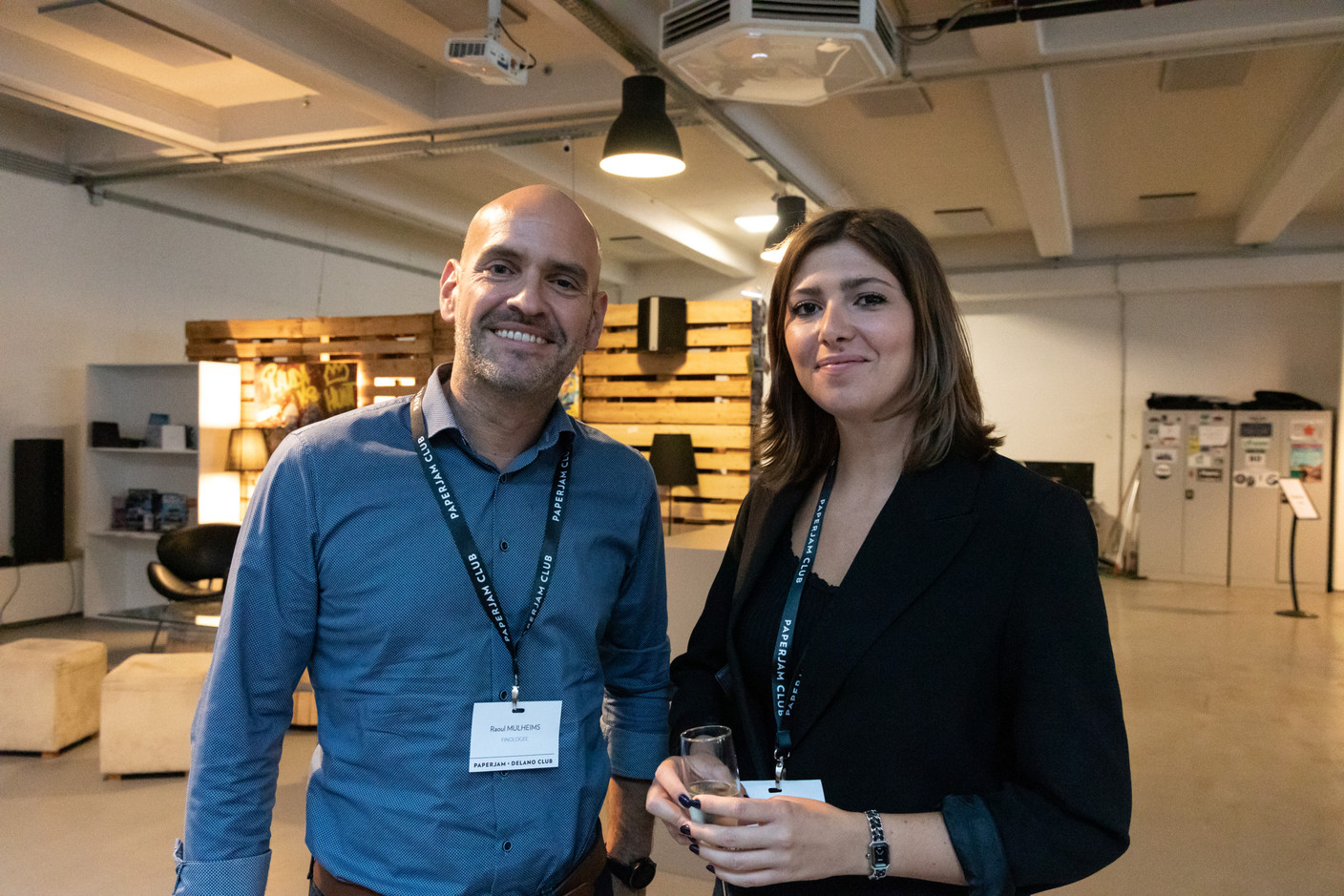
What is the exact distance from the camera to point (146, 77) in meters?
6.59

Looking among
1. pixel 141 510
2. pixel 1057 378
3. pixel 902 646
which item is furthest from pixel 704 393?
pixel 1057 378

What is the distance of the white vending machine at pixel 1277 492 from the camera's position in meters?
10.1

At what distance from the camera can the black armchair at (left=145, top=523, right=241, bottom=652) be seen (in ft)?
20.2

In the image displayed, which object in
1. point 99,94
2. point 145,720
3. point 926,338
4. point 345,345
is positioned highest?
point 99,94

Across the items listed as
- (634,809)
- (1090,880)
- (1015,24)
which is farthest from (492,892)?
(1015,24)

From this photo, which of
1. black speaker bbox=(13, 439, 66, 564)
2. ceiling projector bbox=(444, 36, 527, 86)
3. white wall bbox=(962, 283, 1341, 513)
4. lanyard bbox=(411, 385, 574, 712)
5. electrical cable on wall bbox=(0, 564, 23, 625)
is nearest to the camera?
lanyard bbox=(411, 385, 574, 712)

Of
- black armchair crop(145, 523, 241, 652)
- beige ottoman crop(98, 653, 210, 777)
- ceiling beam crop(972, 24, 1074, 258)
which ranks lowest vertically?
beige ottoman crop(98, 653, 210, 777)

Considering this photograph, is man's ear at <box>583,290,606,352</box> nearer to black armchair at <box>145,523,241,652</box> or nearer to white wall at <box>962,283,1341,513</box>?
black armchair at <box>145,523,241,652</box>

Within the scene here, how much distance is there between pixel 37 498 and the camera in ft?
24.2

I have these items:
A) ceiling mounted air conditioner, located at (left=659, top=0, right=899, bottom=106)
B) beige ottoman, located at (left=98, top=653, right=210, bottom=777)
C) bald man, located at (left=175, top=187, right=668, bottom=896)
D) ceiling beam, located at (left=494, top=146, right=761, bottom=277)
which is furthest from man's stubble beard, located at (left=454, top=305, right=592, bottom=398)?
ceiling beam, located at (left=494, top=146, right=761, bottom=277)

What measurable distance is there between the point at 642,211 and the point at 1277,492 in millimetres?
7798

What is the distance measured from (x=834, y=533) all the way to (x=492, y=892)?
2.50 feet

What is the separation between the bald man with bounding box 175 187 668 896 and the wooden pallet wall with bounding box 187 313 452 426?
600 centimetres

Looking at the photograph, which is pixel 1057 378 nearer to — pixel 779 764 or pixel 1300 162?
pixel 1300 162
